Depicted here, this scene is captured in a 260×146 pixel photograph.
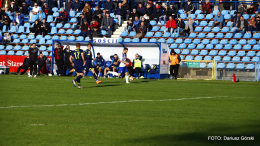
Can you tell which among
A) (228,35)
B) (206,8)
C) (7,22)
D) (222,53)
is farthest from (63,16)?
(222,53)

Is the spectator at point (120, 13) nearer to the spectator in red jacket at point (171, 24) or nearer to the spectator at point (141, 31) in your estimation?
the spectator at point (141, 31)

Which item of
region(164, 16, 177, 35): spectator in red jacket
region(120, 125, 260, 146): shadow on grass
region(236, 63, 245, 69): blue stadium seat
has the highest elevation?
region(164, 16, 177, 35): spectator in red jacket

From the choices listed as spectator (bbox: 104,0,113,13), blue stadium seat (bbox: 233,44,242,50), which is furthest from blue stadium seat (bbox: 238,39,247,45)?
spectator (bbox: 104,0,113,13)

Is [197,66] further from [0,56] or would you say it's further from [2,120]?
[2,120]

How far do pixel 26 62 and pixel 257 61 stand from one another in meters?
16.3

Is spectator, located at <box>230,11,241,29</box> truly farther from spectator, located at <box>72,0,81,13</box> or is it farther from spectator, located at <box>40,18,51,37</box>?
spectator, located at <box>40,18,51,37</box>

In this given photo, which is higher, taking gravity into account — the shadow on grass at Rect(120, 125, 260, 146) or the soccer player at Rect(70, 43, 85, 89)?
the soccer player at Rect(70, 43, 85, 89)

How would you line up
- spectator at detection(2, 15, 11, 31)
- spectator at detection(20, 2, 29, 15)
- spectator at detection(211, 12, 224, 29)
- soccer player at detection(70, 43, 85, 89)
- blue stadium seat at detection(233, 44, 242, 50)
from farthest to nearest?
spectator at detection(20, 2, 29, 15)
spectator at detection(2, 15, 11, 31)
spectator at detection(211, 12, 224, 29)
blue stadium seat at detection(233, 44, 242, 50)
soccer player at detection(70, 43, 85, 89)

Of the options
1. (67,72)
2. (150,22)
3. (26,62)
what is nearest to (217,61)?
(150,22)

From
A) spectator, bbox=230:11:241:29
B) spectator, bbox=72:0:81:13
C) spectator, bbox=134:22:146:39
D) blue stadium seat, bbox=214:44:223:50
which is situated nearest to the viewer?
blue stadium seat, bbox=214:44:223:50

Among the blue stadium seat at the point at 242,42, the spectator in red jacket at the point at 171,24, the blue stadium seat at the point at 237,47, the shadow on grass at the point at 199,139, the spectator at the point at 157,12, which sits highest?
the spectator at the point at 157,12

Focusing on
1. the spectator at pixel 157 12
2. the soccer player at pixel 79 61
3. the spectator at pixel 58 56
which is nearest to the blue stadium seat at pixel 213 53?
the spectator at pixel 157 12

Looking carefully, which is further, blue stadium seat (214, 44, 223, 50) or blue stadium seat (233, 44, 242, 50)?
blue stadium seat (214, 44, 223, 50)

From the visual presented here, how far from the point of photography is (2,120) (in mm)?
8414
